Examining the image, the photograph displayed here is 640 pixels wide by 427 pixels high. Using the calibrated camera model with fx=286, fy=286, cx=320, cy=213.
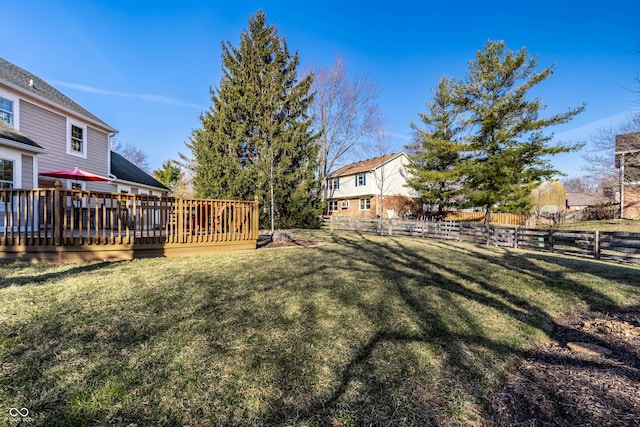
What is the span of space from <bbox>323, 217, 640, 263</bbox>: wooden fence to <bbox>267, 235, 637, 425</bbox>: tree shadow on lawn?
3596mm

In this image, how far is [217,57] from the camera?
1853cm

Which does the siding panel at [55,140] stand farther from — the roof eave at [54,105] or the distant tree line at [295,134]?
the distant tree line at [295,134]

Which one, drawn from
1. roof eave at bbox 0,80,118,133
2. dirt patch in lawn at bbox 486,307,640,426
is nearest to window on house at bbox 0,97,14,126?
roof eave at bbox 0,80,118,133

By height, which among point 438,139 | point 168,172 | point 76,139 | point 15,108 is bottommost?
point 76,139

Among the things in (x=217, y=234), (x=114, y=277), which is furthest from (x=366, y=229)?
(x=114, y=277)

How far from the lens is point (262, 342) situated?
9.46ft

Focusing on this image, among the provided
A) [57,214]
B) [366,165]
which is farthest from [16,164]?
[366,165]

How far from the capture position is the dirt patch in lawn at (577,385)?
1.99 metres

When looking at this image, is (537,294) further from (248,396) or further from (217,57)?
(217,57)

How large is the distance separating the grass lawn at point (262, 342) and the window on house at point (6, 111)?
7.31m

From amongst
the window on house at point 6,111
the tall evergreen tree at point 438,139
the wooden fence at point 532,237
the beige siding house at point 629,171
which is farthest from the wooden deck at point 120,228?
the beige siding house at point 629,171

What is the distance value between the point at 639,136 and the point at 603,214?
995 centimetres

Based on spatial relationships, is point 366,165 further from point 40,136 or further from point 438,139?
point 40,136

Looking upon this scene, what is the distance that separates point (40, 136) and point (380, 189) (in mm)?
23416
